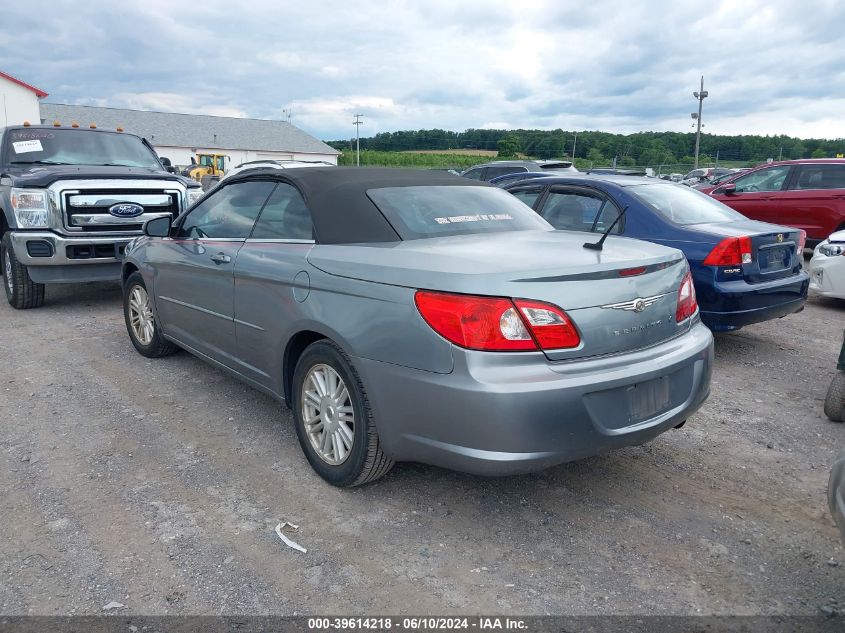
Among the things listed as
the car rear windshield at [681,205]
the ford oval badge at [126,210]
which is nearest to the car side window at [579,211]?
the car rear windshield at [681,205]

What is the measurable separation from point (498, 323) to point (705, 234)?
349 centimetres

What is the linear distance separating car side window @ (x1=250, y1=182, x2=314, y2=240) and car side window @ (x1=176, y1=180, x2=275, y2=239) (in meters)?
0.10

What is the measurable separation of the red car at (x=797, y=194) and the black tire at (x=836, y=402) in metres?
6.99

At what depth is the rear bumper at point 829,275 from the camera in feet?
24.1

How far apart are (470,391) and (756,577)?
4.54ft

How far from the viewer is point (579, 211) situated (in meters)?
6.18

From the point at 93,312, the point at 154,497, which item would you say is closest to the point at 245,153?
the point at 93,312

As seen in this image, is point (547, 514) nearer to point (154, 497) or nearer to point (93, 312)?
point (154, 497)

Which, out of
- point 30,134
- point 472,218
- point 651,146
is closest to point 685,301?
point 472,218

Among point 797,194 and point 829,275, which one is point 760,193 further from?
point 829,275

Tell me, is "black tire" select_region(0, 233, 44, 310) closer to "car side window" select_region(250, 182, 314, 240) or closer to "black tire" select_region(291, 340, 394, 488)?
"car side window" select_region(250, 182, 314, 240)

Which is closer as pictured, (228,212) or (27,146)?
(228,212)

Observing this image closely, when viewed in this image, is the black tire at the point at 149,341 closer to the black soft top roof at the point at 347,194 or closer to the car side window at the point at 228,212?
the car side window at the point at 228,212

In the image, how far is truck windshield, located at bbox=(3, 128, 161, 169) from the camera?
8.00 metres
